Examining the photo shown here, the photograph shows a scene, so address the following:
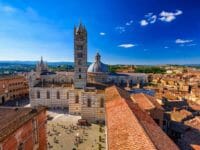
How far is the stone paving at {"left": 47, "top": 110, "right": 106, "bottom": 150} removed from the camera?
27.4 m

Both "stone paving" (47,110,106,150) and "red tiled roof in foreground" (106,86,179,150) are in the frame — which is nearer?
"red tiled roof in foreground" (106,86,179,150)

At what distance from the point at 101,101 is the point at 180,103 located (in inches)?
636

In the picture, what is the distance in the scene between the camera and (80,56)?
43562 mm

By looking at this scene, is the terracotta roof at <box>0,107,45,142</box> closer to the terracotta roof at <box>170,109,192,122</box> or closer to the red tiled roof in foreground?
the red tiled roof in foreground

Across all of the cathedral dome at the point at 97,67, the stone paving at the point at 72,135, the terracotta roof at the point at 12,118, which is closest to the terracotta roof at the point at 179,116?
the stone paving at the point at 72,135

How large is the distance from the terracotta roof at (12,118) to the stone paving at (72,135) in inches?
412

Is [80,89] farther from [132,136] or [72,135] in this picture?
[132,136]

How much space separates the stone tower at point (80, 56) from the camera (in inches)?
1679

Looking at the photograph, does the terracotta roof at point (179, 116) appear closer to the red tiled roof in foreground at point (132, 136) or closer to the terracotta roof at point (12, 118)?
the red tiled roof in foreground at point (132, 136)

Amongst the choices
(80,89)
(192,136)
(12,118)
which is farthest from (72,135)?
(192,136)

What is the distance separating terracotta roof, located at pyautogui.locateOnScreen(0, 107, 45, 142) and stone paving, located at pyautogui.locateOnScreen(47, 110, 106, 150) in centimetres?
1047

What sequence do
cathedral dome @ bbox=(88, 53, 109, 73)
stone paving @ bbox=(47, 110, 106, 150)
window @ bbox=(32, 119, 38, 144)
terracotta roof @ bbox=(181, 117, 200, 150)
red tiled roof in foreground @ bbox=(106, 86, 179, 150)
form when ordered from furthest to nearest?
cathedral dome @ bbox=(88, 53, 109, 73), stone paving @ bbox=(47, 110, 106, 150), terracotta roof @ bbox=(181, 117, 200, 150), window @ bbox=(32, 119, 38, 144), red tiled roof in foreground @ bbox=(106, 86, 179, 150)

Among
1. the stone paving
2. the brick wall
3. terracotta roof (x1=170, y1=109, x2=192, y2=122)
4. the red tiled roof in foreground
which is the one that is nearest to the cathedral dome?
the stone paving

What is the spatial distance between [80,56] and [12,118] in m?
28.4
